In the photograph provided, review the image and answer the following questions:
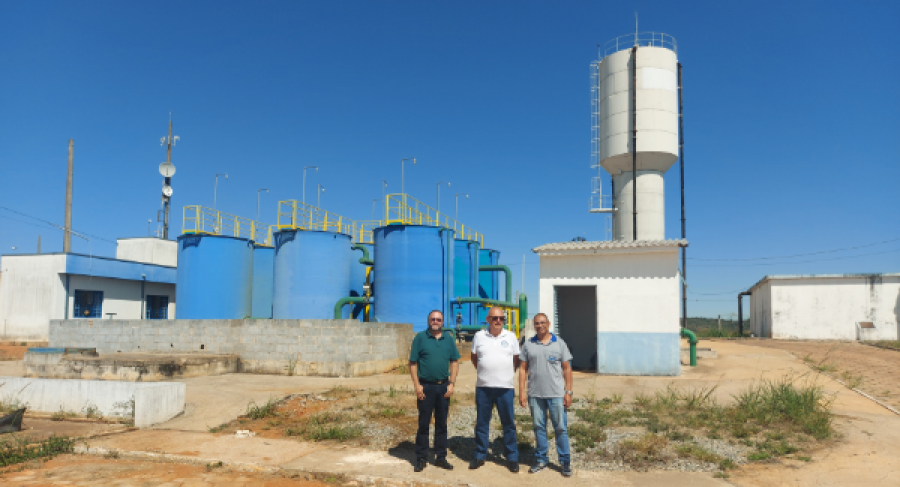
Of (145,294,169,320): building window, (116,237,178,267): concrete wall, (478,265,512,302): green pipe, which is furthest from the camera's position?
(116,237,178,267): concrete wall

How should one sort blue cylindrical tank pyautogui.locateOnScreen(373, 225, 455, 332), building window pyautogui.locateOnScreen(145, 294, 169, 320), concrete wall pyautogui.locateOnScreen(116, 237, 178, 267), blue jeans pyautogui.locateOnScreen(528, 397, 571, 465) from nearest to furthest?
blue jeans pyautogui.locateOnScreen(528, 397, 571, 465), blue cylindrical tank pyautogui.locateOnScreen(373, 225, 455, 332), building window pyautogui.locateOnScreen(145, 294, 169, 320), concrete wall pyautogui.locateOnScreen(116, 237, 178, 267)

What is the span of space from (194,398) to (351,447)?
205 inches

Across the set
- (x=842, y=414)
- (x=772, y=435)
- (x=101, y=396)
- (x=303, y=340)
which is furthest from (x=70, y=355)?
(x=842, y=414)

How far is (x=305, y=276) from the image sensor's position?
22219 millimetres

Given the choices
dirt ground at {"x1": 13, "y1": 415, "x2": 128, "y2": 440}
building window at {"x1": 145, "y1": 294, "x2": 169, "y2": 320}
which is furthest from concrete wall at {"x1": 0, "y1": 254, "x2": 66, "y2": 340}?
dirt ground at {"x1": 13, "y1": 415, "x2": 128, "y2": 440}

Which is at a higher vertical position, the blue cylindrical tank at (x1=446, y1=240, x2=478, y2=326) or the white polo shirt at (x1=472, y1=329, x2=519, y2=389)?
the blue cylindrical tank at (x1=446, y1=240, x2=478, y2=326)

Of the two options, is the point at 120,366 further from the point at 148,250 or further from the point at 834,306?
the point at 834,306

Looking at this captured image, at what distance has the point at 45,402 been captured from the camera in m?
9.32

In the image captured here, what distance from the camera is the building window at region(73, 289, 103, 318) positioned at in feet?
92.5

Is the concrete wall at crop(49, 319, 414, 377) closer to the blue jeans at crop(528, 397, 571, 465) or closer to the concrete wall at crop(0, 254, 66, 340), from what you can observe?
the blue jeans at crop(528, 397, 571, 465)

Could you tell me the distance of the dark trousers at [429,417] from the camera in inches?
240

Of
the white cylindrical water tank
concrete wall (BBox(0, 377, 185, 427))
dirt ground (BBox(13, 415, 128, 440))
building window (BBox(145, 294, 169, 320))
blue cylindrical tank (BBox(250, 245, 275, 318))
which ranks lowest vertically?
dirt ground (BBox(13, 415, 128, 440))

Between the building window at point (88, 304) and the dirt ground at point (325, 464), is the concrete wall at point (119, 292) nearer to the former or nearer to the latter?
the building window at point (88, 304)

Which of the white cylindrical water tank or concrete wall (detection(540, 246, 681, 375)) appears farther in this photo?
the white cylindrical water tank
